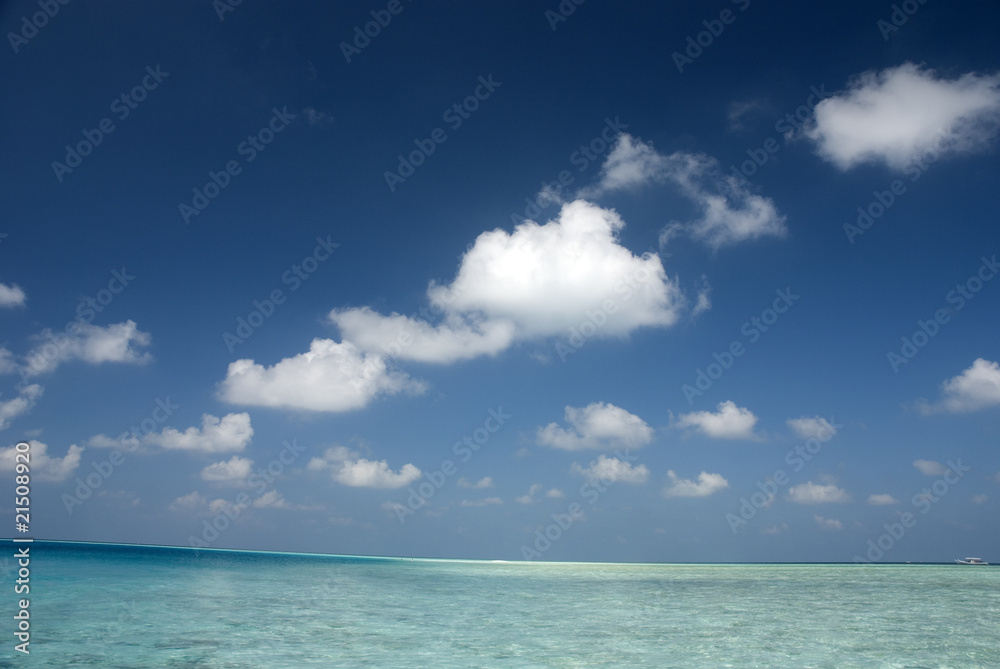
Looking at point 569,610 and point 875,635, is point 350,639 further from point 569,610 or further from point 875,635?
point 875,635

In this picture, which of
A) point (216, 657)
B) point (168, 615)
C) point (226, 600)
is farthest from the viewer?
point (226, 600)

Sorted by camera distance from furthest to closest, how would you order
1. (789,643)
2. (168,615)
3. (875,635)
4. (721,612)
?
(721,612) → (168,615) → (875,635) → (789,643)

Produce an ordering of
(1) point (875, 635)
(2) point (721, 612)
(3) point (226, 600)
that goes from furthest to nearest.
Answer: (3) point (226, 600) → (2) point (721, 612) → (1) point (875, 635)

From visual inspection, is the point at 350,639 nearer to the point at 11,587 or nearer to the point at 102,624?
the point at 102,624

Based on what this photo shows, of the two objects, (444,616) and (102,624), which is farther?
(444,616)

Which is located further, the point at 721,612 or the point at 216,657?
the point at 721,612

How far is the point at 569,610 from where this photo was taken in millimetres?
18750

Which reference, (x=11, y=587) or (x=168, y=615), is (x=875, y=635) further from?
(x=11, y=587)

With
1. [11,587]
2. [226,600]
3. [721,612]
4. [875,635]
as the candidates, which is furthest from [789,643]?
[11,587]

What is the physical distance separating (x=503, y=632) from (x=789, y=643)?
6813 millimetres

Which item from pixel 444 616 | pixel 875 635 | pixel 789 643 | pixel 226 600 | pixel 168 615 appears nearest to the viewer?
pixel 789 643

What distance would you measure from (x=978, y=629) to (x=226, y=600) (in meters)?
23.7

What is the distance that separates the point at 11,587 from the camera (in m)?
20.3

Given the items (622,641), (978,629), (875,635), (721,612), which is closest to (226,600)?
(622,641)
